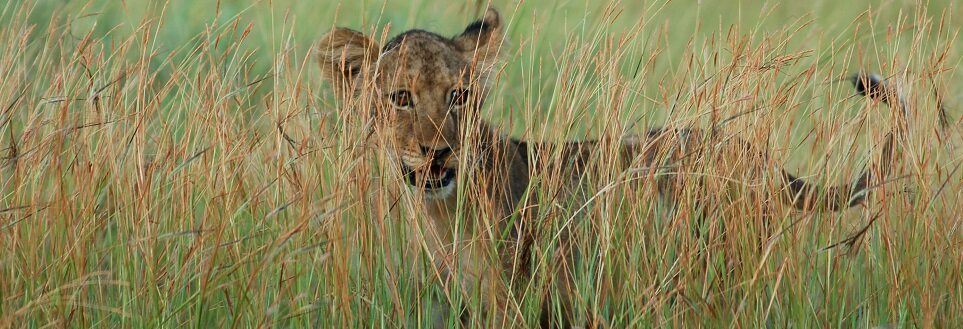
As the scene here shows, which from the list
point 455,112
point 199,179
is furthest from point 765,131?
point 199,179

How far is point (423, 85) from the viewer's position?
4125 millimetres

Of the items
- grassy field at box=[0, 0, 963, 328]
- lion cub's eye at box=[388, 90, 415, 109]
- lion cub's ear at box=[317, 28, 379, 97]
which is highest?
lion cub's ear at box=[317, 28, 379, 97]

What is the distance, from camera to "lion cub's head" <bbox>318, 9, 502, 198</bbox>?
3.90 metres

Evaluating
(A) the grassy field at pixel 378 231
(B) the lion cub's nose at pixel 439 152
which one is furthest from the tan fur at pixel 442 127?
(A) the grassy field at pixel 378 231

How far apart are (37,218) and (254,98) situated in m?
3.48

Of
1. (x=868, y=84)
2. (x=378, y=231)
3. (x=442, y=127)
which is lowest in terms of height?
(x=378, y=231)

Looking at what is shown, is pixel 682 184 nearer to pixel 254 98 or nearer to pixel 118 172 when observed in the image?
pixel 118 172

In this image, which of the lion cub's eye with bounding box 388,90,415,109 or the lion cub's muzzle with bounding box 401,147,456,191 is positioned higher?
the lion cub's eye with bounding box 388,90,415,109

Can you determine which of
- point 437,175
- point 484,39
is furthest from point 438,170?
point 484,39

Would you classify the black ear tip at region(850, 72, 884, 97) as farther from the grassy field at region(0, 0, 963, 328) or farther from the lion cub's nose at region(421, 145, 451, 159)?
the lion cub's nose at region(421, 145, 451, 159)

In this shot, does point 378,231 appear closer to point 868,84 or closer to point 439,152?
point 439,152

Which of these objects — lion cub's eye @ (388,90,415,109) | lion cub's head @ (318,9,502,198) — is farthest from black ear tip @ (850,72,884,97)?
lion cub's eye @ (388,90,415,109)

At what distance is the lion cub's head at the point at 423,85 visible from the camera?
390 cm

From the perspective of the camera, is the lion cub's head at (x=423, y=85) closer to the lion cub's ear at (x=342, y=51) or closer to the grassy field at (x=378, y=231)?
the lion cub's ear at (x=342, y=51)
